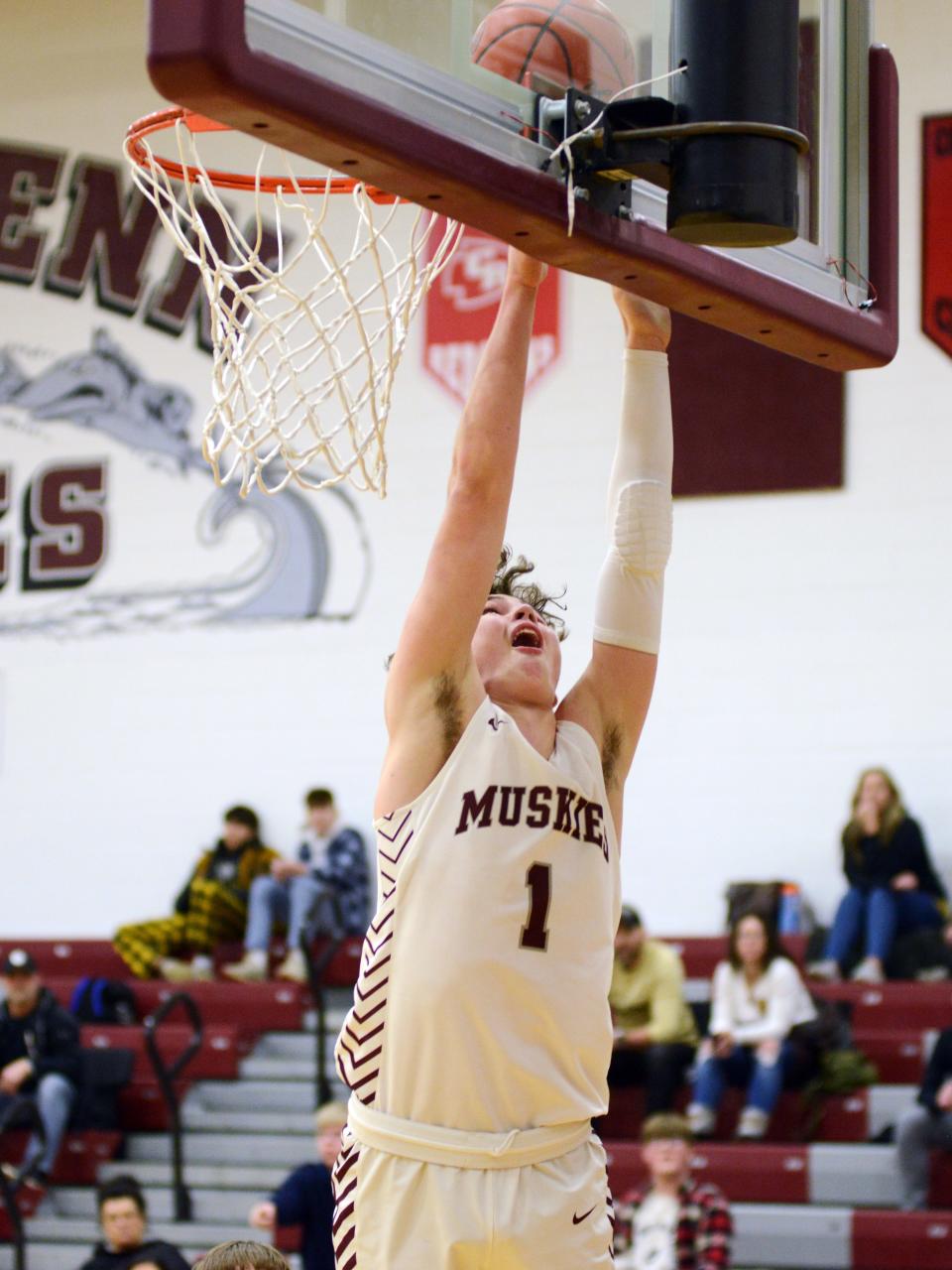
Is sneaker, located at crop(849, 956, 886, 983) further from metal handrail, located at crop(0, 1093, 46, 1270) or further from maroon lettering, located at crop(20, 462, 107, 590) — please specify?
maroon lettering, located at crop(20, 462, 107, 590)

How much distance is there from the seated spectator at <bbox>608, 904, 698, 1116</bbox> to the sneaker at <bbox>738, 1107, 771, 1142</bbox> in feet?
1.36

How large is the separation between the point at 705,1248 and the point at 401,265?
552 centimetres

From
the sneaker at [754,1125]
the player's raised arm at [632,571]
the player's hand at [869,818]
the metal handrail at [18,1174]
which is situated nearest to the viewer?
the player's raised arm at [632,571]

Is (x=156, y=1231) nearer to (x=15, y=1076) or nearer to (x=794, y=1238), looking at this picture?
(x=15, y=1076)

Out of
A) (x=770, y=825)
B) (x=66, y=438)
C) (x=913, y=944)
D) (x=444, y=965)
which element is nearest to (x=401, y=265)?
(x=444, y=965)

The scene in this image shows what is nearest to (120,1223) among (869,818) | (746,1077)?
(746,1077)

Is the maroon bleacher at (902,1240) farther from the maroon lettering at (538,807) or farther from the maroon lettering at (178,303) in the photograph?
the maroon lettering at (178,303)

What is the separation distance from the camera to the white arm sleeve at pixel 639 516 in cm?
388

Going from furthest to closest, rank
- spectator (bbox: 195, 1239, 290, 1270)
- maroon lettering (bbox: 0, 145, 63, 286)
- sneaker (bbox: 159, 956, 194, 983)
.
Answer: maroon lettering (bbox: 0, 145, 63, 286) → sneaker (bbox: 159, 956, 194, 983) → spectator (bbox: 195, 1239, 290, 1270)

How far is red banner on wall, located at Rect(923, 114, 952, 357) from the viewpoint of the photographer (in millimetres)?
11992

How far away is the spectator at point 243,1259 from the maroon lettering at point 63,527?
1052 centimetres

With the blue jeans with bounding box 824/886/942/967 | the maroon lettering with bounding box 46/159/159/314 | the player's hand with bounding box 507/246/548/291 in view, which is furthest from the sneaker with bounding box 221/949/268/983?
the player's hand with bounding box 507/246/548/291

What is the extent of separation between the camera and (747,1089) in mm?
10352

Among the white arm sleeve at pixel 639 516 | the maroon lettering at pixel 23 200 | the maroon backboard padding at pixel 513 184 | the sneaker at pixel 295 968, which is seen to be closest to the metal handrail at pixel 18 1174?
the sneaker at pixel 295 968
